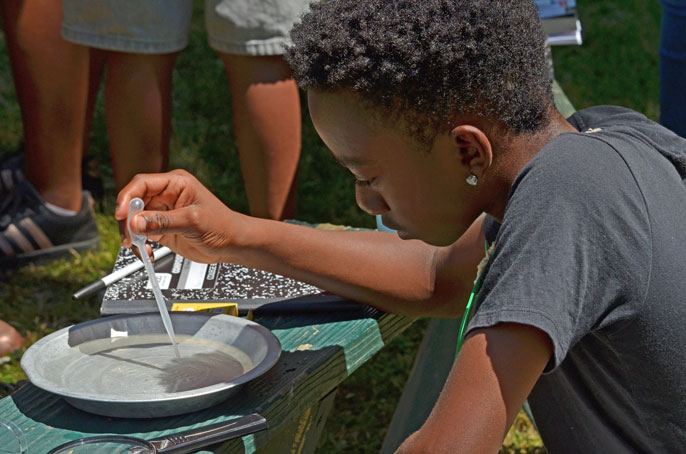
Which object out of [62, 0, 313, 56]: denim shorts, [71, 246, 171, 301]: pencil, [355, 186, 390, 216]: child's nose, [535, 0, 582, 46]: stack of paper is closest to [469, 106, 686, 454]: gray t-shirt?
[355, 186, 390, 216]: child's nose

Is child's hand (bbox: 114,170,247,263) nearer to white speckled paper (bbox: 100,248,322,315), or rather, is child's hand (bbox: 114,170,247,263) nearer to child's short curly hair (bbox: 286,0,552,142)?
white speckled paper (bbox: 100,248,322,315)

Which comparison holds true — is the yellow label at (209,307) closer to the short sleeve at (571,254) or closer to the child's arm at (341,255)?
the child's arm at (341,255)

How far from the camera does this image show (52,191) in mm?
3582

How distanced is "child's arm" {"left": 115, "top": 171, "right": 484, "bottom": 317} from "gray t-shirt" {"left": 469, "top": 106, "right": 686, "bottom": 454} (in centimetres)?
52

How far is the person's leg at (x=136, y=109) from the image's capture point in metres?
2.98

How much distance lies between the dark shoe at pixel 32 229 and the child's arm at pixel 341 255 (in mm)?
1889

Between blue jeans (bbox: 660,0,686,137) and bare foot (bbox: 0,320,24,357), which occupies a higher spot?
blue jeans (bbox: 660,0,686,137)

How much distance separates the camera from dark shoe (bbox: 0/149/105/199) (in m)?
3.76

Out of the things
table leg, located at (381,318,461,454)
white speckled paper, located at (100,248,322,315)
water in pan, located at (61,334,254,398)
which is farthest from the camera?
table leg, located at (381,318,461,454)

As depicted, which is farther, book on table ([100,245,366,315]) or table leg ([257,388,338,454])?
book on table ([100,245,366,315])

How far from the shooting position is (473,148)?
4.60 feet

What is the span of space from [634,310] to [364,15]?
1.87 feet

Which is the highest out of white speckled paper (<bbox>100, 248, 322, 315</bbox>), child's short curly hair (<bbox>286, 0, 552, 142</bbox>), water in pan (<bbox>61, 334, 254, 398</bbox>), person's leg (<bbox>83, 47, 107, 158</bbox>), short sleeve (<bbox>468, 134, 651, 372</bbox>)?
child's short curly hair (<bbox>286, 0, 552, 142</bbox>)

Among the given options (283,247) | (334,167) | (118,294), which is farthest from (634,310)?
(334,167)
